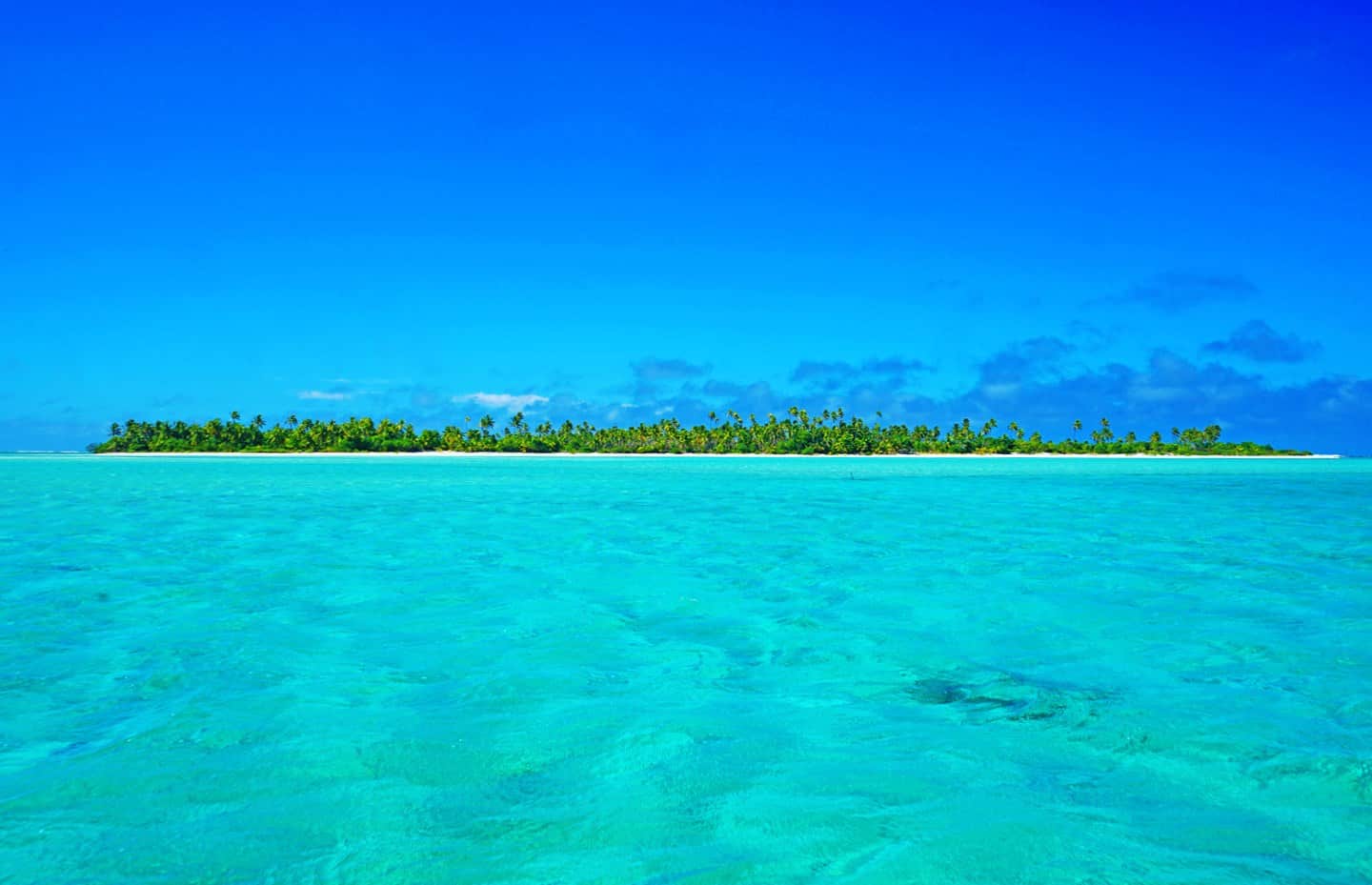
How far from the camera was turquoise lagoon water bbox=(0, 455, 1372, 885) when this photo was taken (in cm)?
351

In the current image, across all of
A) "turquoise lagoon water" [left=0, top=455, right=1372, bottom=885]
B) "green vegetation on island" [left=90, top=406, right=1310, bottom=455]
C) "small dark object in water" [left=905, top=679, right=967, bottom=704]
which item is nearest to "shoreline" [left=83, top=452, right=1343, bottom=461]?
"green vegetation on island" [left=90, top=406, right=1310, bottom=455]

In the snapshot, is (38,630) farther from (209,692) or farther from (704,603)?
(704,603)

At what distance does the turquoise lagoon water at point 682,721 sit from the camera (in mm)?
3514

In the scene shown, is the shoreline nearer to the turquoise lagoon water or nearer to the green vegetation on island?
the green vegetation on island

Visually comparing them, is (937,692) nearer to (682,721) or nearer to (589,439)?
(682,721)

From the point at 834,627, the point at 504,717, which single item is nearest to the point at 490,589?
the point at 834,627

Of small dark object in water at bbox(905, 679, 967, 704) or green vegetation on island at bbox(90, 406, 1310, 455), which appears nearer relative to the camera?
small dark object in water at bbox(905, 679, 967, 704)

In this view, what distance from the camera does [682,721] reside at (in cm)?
527

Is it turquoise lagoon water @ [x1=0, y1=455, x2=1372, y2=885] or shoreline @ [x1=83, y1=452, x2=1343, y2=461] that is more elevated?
shoreline @ [x1=83, y1=452, x2=1343, y2=461]

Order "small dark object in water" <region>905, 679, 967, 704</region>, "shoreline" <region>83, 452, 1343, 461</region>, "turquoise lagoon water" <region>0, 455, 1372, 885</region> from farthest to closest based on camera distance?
"shoreline" <region>83, 452, 1343, 461</region>
"small dark object in water" <region>905, 679, 967, 704</region>
"turquoise lagoon water" <region>0, 455, 1372, 885</region>

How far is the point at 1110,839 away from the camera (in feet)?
11.7

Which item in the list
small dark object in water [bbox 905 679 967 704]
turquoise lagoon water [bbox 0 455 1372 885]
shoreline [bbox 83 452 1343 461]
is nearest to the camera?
turquoise lagoon water [bbox 0 455 1372 885]

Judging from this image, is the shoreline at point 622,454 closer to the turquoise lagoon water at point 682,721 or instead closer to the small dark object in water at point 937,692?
the turquoise lagoon water at point 682,721

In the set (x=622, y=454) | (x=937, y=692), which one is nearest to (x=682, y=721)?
(x=937, y=692)
